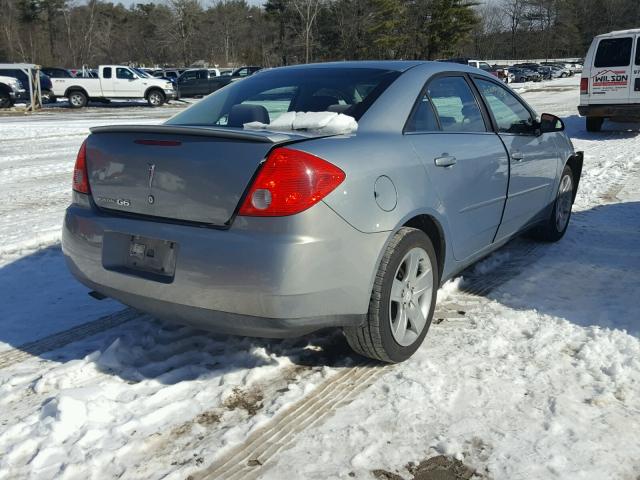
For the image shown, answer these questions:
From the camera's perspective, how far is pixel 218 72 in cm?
3238

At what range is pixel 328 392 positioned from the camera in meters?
2.87

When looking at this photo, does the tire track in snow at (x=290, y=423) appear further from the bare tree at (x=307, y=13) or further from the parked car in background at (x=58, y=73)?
the bare tree at (x=307, y=13)

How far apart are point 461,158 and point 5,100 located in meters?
24.7

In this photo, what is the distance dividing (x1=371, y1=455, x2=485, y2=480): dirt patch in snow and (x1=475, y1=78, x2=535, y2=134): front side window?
248cm

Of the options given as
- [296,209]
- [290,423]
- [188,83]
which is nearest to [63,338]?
[290,423]

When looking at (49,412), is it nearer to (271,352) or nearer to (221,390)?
(221,390)

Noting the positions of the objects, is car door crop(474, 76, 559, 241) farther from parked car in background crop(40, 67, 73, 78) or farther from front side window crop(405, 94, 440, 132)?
parked car in background crop(40, 67, 73, 78)

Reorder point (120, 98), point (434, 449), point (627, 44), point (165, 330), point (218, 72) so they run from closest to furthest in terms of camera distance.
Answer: point (434, 449) < point (165, 330) < point (627, 44) < point (120, 98) < point (218, 72)

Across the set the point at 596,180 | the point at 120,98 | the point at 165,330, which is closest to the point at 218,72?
the point at 120,98

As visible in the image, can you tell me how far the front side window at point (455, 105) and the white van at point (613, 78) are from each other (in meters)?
10.2

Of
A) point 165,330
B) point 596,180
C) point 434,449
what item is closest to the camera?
point 434,449

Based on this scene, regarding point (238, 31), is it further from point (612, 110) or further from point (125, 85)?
point (612, 110)

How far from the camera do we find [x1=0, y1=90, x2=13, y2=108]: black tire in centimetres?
2359

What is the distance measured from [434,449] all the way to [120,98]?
27108 mm
